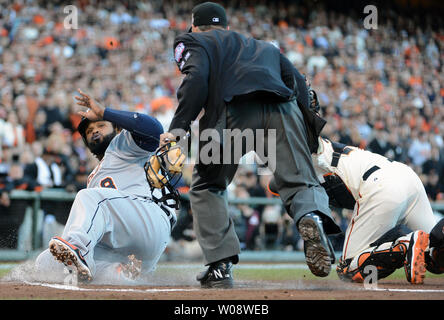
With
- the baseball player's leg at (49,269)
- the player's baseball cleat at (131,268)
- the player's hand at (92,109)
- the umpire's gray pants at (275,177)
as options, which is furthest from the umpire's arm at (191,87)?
the baseball player's leg at (49,269)

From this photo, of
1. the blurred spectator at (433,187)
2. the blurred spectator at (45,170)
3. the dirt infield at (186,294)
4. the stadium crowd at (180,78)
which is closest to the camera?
the dirt infield at (186,294)

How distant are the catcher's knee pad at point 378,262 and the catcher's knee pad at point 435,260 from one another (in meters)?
0.19

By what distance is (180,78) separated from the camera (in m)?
11.8

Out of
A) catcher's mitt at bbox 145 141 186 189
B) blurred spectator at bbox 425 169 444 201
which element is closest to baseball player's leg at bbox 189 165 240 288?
catcher's mitt at bbox 145 141 186 189

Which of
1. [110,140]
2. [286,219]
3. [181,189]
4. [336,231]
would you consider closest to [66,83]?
[181,189]

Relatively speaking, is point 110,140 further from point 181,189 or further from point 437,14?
point 437,14

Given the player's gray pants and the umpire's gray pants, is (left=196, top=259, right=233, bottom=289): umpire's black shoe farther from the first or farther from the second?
the player's gray pants

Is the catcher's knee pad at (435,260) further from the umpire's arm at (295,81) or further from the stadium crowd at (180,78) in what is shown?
the stadium crowd at (180,78)

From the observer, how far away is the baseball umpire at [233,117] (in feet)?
12.7

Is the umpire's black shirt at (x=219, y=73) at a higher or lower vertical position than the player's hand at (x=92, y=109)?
higher

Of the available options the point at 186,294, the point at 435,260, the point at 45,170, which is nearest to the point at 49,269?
the point at 186,294

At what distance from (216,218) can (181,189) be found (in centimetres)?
453

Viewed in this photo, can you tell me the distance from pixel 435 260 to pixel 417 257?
24 centimetres

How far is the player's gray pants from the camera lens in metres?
4.10
